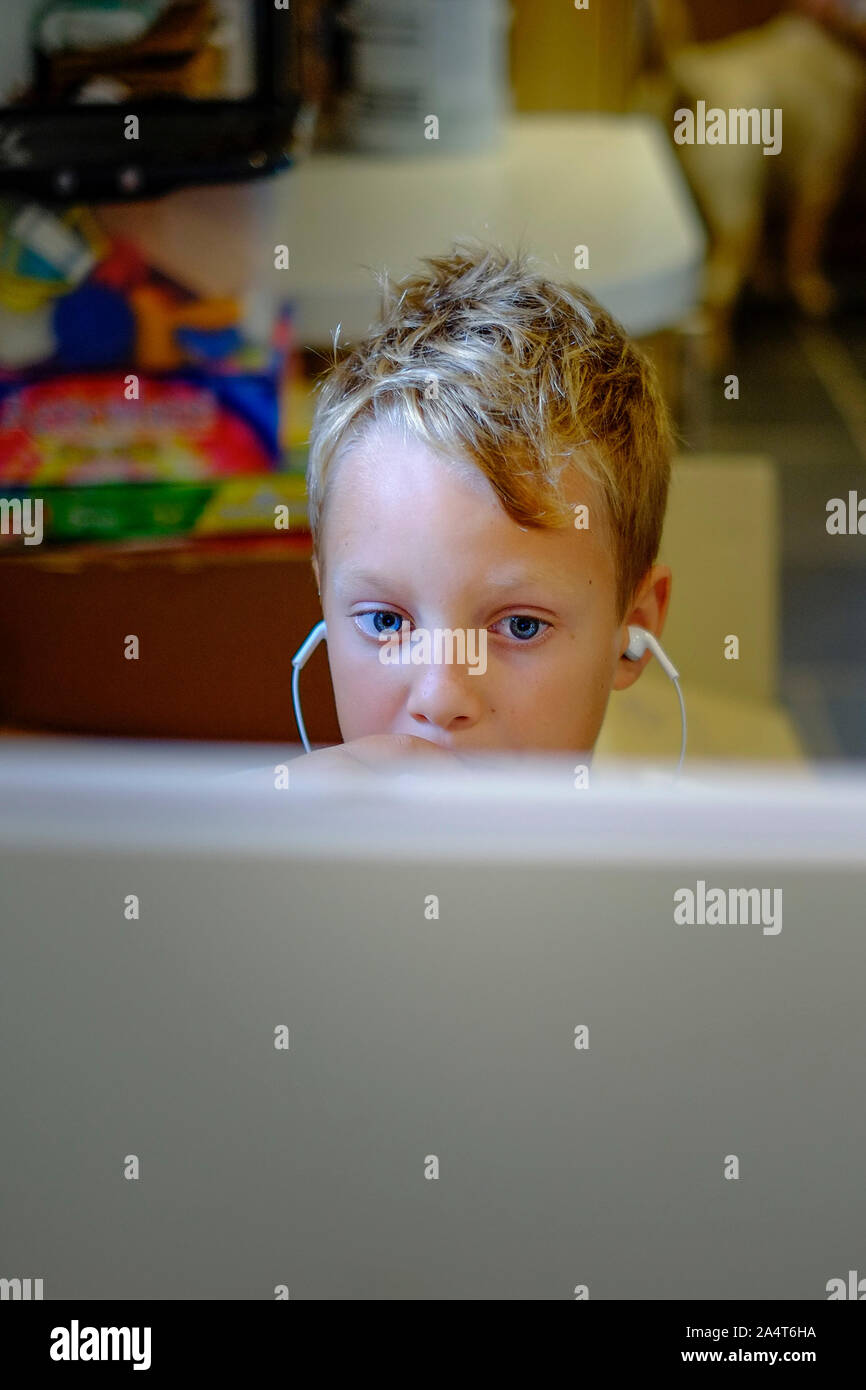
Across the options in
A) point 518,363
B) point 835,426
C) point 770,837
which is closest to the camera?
point 770,837

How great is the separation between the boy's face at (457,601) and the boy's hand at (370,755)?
45mm

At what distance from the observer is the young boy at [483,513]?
26.1 inches

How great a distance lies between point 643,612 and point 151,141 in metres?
0.53

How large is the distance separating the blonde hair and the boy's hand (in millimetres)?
128

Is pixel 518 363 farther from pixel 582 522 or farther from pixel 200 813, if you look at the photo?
pixel 200 813

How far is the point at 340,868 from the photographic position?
394 millimetres

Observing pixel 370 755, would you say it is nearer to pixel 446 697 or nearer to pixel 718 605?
pixel 446 697

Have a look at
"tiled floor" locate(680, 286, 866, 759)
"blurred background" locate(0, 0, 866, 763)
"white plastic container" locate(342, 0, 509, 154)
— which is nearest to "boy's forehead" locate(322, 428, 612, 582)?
"blurred background" locate(0, 0, 866, 763)

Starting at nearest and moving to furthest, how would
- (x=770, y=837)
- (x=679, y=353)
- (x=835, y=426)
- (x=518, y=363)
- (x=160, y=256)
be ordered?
(x=770, y=837) → (x=518, y=363) → (x=160, y=256) → (x=679, y=353) → (x=835, y=426)

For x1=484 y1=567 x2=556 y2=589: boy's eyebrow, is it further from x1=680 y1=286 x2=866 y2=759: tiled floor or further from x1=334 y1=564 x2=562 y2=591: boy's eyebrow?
x1=680 y1=286 x2=866 y2=759: tiled floor

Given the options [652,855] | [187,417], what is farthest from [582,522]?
[187,417]

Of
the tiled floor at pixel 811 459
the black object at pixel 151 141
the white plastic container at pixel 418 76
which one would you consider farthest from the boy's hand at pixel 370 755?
the tiled floor at pixel 811 459

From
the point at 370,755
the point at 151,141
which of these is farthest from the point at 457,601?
the point at 151,141

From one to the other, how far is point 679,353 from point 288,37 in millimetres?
746
